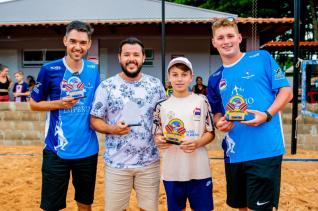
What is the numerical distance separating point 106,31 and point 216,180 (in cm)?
1030

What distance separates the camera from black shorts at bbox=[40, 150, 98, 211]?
10.1 ft

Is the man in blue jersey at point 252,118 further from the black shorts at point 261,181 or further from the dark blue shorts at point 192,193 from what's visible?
the dark blue shorts at point 192,193

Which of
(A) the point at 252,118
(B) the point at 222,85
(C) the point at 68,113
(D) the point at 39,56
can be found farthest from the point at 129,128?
(D) the point at 39,56

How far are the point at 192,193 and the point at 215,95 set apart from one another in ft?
2.73

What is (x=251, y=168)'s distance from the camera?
2.73 m

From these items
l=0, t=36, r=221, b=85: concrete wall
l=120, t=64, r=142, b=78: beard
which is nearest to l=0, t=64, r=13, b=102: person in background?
l=0, t=36, r=221, b=85: concrete wall

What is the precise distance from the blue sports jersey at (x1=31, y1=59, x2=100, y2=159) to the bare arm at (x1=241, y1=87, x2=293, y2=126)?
1.35 m

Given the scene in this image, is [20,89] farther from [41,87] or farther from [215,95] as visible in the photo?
[215,95]

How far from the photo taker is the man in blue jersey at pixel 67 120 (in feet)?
10.1

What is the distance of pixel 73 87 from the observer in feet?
9.98

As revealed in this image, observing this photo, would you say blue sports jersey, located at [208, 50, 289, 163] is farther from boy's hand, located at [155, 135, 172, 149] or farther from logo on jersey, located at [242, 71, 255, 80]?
boy's hand, located at [155, 135, 172, 149]

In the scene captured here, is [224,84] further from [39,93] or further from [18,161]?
[18,161]

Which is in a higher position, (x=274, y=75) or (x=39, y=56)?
(x=39, y=56)

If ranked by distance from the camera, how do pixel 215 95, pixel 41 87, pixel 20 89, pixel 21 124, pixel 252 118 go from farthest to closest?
1. pixel 20 89
2. pixel 21 124
3. pixel 41 87
4. pixel 215 95
5. pixel 252 118
